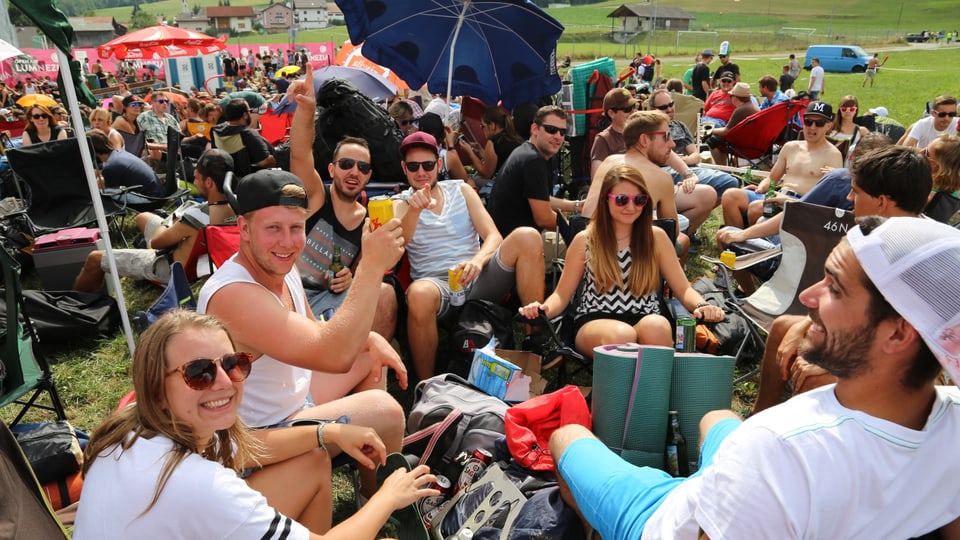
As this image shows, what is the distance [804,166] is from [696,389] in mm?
4273

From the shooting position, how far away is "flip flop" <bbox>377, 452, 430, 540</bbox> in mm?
2291

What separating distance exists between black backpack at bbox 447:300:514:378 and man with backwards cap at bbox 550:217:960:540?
2295mm

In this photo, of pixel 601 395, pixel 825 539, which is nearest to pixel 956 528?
pixel 825 539

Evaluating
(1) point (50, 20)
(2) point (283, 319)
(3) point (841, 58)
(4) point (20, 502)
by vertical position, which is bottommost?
(4) point (20, 502)

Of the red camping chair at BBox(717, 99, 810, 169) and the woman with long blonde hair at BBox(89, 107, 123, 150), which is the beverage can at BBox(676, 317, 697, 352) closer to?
the red camping chair at BBox(717, 99, 810, 169)

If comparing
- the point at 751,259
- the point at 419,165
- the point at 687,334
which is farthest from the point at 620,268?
the point at 419,165

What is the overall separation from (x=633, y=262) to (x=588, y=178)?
14.1ft

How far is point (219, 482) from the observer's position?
5.17 feet

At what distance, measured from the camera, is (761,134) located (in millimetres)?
8078

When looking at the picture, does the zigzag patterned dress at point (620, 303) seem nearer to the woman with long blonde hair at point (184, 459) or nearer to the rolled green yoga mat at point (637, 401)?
the rolled green yoga mat at point (637, 401)

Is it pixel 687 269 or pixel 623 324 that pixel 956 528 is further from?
pixel 687 269

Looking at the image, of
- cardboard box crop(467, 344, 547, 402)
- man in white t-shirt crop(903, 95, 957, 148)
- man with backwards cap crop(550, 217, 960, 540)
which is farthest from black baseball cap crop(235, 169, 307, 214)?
man in white t-shirt crop(903, 95, 957, 148)

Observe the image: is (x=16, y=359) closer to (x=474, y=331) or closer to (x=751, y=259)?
(x=474, y=331)

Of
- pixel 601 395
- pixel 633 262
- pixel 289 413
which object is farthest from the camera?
pixel 633 262
